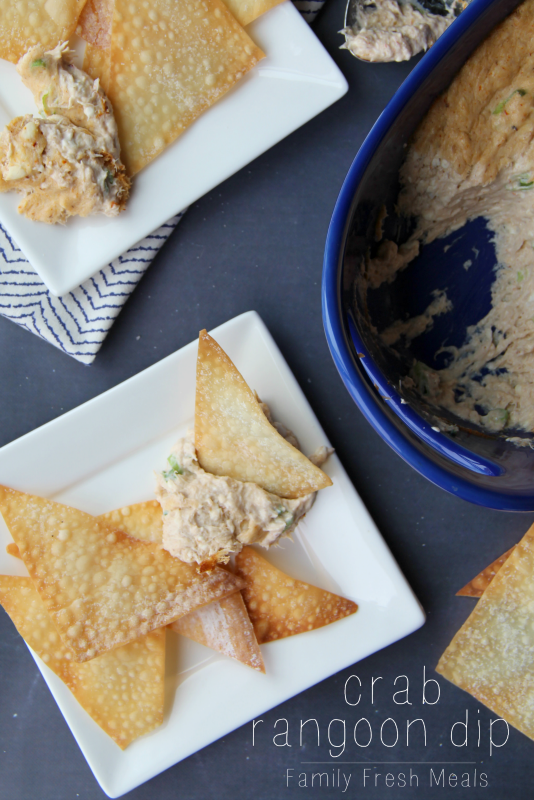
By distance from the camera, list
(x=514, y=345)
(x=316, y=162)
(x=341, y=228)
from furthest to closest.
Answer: (x=316, y=162), (x=514, y=345), (x=341, y=228)

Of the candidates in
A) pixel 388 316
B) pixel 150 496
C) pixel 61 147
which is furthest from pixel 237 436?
pixel 61 147

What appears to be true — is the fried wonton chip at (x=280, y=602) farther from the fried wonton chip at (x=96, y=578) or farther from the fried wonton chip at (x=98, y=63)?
the fried wonton chip at (x=98, y=63)

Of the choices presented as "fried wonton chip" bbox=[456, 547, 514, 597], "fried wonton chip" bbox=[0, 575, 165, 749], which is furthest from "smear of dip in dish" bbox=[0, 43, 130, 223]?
"fried wonton chip" bbox=[456, 547, 514, 597]

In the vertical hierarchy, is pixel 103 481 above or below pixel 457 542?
below

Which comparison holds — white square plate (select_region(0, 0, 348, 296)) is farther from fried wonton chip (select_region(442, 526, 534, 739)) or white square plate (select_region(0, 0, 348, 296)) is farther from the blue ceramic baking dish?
fried wonton chip (select_region(442, 526, 534, 739))

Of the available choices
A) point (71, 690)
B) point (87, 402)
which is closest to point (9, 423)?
point (87, 402)

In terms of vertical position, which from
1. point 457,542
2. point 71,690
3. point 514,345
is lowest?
point 71,690

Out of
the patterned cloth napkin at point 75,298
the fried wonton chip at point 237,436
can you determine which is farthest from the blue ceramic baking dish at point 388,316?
the patterned cloth napkin at point 75,298

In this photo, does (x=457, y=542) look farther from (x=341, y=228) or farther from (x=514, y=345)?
(x=341, y=228)
